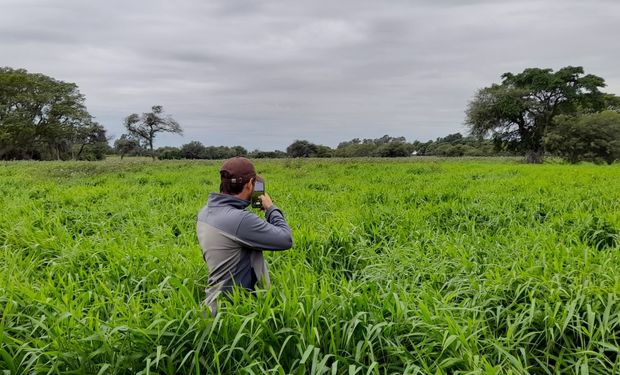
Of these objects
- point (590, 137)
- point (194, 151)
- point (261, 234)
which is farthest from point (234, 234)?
point (194, 151)

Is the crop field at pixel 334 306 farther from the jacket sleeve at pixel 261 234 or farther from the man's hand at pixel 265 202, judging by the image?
the man's hand at pixel 265 202

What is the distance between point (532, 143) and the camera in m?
35.7

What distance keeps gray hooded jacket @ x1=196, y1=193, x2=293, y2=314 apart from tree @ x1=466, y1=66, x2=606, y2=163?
36069 millimetres

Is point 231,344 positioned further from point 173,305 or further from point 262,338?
point 173,305

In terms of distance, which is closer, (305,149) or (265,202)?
(265,202)

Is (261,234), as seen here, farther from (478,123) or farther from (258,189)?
(478,123)

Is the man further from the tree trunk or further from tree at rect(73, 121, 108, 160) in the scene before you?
tree at rect(73, 121, 108, 160)

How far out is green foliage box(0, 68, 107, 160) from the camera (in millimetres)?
41250

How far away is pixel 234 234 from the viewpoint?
2.64 m

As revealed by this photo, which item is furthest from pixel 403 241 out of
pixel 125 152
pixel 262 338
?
pixel 125 152

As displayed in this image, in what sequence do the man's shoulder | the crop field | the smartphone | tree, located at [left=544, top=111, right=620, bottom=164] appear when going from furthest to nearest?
tree, located at [left=544, top=111, right=620, bottom=164]
the smartphone
the man's shoulder
the crop field

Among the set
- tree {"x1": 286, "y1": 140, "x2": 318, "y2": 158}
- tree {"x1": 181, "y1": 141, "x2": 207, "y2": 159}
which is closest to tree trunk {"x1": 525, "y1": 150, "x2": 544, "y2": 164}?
tree {"x1": 286, "y1": 140, "x2": 318, "y2": 158}

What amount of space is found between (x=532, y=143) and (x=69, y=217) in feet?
124

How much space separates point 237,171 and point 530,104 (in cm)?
3814
